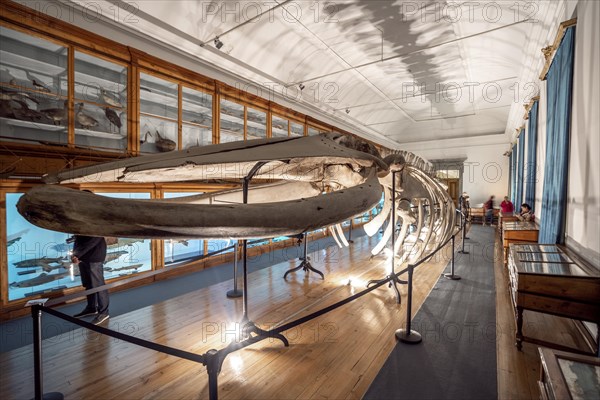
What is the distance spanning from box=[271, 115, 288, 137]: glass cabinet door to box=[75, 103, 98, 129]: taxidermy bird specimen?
4.79 metres

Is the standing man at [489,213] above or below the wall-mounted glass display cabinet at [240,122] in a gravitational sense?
below

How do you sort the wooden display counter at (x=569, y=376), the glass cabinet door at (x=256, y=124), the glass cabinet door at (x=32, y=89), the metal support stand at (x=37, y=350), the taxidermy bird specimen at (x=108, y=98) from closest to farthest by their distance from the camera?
1. the wooden display counter at (x=569, y=376)
2. the metal support stand at (x=37, y=350)
3. the glass cabinet door at (x=32, y=89)
4. the taxidermy bird specimen at (x=108, y=98)
5. the glass cabinet door at (x=256, y=124)

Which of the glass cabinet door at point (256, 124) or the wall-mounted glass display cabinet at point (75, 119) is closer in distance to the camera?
the wall-mounted glass display cabinet at point (75, 119)

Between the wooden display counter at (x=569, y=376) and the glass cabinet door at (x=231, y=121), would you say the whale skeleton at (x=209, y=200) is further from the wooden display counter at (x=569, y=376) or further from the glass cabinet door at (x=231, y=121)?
the glass cabinet door at (x=231, y=121)

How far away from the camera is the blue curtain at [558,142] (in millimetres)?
3951

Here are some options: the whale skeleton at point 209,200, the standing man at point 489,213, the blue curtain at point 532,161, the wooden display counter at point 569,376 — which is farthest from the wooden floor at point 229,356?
the standing man at point 489,213

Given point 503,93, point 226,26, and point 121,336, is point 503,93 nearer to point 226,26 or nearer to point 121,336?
point 226,26

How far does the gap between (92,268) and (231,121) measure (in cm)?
452

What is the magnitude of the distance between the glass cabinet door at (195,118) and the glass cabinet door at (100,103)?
1199 millimetres

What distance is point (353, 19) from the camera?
246 inches

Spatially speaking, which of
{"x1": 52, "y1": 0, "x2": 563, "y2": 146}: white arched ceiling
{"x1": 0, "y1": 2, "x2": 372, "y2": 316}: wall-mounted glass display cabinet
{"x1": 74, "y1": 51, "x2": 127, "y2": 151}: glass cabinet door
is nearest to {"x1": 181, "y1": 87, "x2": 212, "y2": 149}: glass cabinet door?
{"x1": 0, "y1": 2, "x2": 372, "y2": 316}: wall-mounted glass display cabinet

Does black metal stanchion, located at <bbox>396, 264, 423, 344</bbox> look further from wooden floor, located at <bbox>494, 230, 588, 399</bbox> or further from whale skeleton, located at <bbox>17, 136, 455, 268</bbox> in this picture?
whale skeleton, located at <bbox>17, 136, 455, 268</bbox>

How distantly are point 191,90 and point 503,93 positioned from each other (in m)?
11.6

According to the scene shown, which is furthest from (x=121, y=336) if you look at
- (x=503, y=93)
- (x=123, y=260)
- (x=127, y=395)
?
(x=503, y=93)
